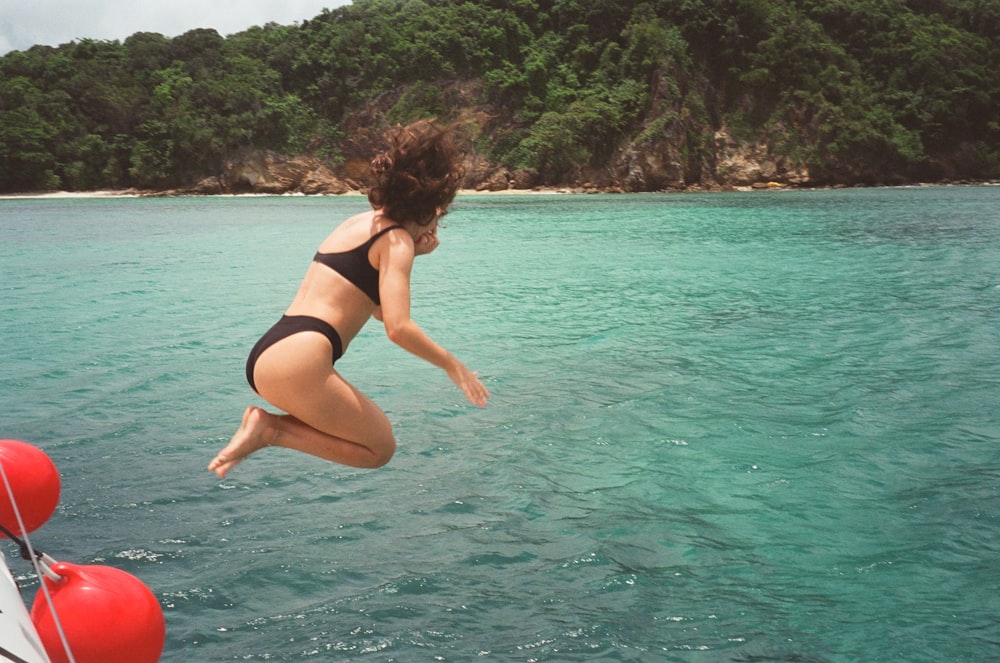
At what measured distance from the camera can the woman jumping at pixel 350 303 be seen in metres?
3.42

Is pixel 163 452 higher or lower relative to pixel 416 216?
lower

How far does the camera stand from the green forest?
68125 millimetres

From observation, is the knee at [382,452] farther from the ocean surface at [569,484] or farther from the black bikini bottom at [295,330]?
the ocean surface at [569,484]

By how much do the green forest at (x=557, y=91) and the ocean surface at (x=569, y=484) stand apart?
5572cm

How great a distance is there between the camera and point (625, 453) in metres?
6.41

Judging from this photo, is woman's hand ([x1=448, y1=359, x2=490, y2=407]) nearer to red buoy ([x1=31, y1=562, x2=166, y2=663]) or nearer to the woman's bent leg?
the woman's bent leg

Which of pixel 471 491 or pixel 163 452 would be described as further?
pixel 163 452

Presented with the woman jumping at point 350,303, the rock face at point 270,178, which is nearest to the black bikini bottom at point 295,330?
the woman jumping at point 350,303

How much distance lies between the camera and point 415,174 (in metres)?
3.47

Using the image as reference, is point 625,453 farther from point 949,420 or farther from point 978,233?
point 978,233

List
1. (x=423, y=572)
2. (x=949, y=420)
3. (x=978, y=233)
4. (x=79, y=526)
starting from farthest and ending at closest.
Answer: (x=978, y=233), (x=949, y=420), (x=79, y=526), (x=423, y=572)

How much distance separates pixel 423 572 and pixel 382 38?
255 feet

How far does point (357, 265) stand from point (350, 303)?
0.53 ft

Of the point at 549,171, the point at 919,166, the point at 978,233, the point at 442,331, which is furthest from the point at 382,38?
the point at 442,331
